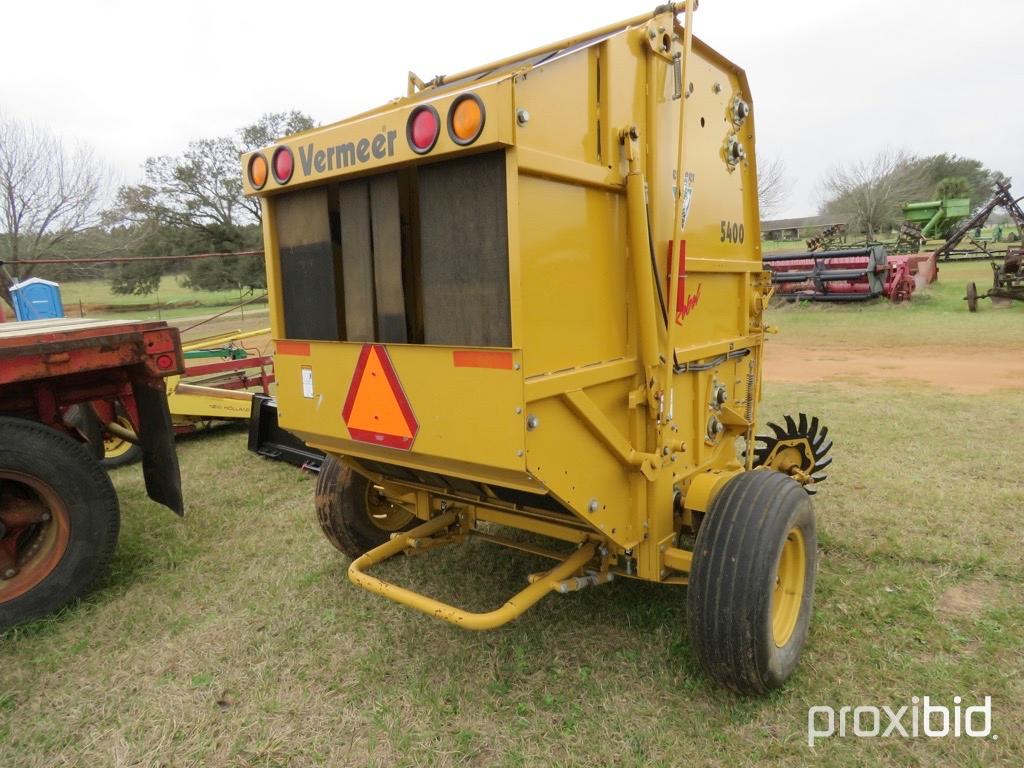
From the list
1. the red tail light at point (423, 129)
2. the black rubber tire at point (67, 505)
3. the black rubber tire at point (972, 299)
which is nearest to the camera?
the red tail light at point (423, 129)

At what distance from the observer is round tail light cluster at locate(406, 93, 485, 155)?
206 cm

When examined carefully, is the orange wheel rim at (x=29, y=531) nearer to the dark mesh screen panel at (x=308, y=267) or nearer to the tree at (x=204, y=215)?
the dark mesh screen panel at (x=308, y=267)

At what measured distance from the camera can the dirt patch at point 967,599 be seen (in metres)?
3.27

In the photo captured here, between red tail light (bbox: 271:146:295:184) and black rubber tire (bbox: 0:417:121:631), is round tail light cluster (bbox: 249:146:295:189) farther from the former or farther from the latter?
black rubber tire (bbox: 0:417:121:631)

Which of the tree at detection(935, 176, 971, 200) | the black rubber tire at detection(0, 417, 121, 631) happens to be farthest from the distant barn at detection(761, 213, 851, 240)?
the black rubber tire at detection(0, 417, 121, 631)

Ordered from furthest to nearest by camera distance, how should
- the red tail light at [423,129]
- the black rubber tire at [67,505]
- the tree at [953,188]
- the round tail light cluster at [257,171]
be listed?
the tree at [953,188], the black rubber tire at [67,505], the round tail light cluster at [257,171], the red tail light at [423,129]

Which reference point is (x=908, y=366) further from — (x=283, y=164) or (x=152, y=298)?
(x=152, y=298)

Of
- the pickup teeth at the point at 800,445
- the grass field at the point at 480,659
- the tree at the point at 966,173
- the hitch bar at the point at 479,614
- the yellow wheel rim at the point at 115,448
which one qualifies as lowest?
the grass field at the point at 480,659

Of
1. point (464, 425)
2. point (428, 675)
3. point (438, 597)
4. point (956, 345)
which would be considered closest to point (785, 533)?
point (464, 425)

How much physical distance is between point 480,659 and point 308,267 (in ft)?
6.18

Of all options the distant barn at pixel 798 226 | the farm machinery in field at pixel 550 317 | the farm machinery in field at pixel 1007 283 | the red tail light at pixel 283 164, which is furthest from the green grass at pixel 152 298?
the distant barn at pixel 798 226

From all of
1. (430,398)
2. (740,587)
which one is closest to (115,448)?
(430,398)

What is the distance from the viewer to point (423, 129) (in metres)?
2.19

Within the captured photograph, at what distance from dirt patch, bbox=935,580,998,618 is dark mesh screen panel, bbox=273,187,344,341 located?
3.17m
